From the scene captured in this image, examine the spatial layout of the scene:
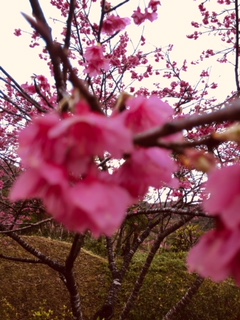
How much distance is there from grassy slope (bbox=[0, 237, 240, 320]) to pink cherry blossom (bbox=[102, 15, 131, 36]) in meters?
4.03

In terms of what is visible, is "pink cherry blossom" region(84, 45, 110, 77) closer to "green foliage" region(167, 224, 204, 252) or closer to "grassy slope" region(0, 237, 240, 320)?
"grassy slope" region(0, 237, 240, 320)

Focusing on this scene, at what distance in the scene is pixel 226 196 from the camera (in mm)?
561

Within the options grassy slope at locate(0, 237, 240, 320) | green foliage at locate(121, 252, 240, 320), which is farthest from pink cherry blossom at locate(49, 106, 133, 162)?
green foliage at locate(121, 252, 240, 320)

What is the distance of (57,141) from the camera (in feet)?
2.04

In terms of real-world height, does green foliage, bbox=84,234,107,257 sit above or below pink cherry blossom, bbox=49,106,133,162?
above

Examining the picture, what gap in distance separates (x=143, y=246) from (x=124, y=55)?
803 cm

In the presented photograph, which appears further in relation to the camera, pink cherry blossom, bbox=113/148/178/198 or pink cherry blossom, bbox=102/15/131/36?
pink cherry blossom, bbox=102/15/131/36

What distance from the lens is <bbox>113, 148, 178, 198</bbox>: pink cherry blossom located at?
71 centimetres

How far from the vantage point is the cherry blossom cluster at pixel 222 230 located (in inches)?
22.1

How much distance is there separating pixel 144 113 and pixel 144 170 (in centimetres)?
14

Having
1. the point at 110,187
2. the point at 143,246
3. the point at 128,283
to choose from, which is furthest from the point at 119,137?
the point at 143,246

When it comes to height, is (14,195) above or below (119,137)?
below

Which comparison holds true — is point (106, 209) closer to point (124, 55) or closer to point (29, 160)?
point (29, 160)

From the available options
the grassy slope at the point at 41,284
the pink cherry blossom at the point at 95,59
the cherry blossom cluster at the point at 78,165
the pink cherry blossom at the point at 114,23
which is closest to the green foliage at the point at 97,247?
the grassy slope at the point at 41,284
